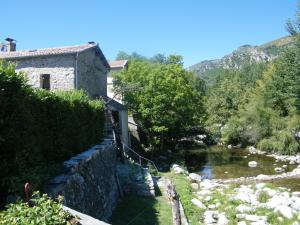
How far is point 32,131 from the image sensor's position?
8.73 metres

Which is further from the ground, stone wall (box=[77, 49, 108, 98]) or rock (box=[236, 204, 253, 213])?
stone wall (box=[77, 49, 108, 98])

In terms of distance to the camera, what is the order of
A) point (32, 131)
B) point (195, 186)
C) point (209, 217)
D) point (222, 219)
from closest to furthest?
1. point (32, 131)
2. point (222, 219)
3. point (209, 217)
4. point (195, 186)

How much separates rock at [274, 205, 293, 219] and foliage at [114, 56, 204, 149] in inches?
580

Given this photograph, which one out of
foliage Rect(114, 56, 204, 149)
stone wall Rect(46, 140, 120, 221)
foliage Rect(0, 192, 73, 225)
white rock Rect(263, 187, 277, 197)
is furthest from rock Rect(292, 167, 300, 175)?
foliage Rect(0, 192, 73, 225)

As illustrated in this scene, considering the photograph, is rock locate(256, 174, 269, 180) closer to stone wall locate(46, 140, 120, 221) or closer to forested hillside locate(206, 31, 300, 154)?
forested hillside locate(206, 31, 300, 154)

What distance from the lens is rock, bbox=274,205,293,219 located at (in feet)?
48.3

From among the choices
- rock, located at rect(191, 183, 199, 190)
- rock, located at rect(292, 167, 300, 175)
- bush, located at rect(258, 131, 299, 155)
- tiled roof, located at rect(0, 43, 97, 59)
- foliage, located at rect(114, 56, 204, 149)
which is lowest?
rock, located at rect(191, 183, 199, 190)

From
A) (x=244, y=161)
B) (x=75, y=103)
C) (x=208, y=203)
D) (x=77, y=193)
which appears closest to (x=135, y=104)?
(x=244, y=161)

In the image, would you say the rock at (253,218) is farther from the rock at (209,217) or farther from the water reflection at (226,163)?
the water reflection at (226,163)

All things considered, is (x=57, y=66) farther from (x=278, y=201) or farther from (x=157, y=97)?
(x=278, y=201)

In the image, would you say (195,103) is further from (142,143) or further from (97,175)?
(97,175)

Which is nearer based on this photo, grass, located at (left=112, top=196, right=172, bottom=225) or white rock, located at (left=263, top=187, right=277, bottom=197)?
grass, located at (left=112, top=196, right=172, bottom=225)

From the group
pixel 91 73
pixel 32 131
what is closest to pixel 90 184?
pixel 32 131

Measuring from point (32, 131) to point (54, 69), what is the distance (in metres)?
13.9
